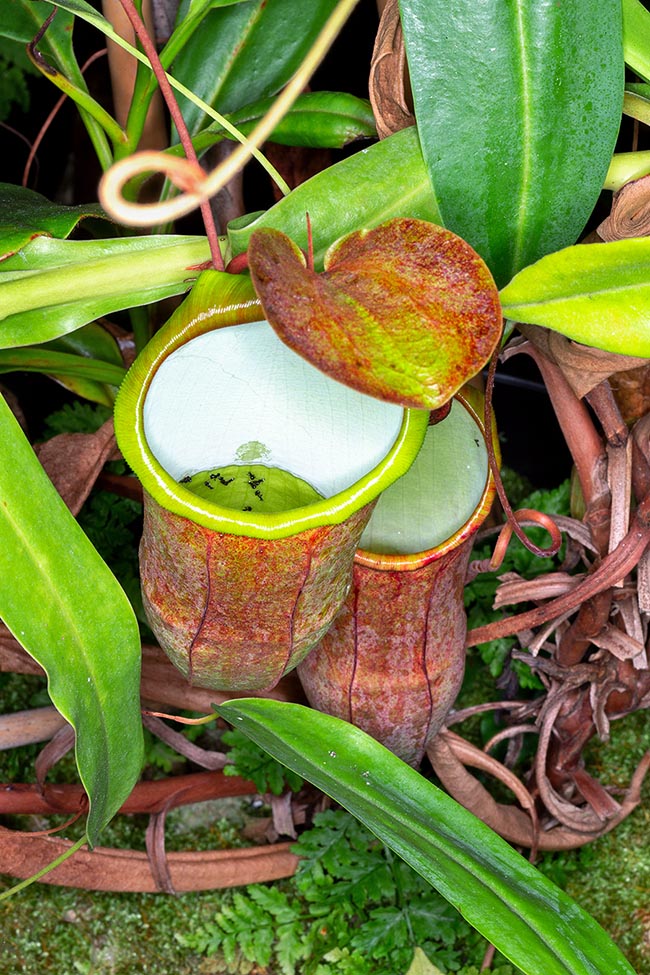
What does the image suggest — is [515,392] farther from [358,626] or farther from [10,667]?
[10,667]

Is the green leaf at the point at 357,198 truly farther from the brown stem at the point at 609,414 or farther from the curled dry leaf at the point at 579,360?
the brown stem at the point at 609,414

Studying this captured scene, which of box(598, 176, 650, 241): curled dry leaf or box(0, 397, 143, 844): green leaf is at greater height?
box(598, 176, 650, 241): curled dry leaf

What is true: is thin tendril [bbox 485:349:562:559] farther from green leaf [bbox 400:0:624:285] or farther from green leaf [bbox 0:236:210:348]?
green leaf [bbox 0:236:210:348]

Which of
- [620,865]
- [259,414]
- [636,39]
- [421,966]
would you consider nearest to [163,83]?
[259,414]

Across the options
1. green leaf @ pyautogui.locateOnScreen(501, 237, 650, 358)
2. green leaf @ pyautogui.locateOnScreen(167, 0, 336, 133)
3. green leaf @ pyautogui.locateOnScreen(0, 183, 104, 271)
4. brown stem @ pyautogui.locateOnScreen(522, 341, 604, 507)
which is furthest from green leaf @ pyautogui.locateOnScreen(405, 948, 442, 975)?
green leaf @ pyautogui.locateOnScreen(167, 0, 336, 133)

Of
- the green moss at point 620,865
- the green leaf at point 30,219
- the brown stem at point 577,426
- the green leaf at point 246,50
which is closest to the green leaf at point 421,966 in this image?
the green moss at point 620,865

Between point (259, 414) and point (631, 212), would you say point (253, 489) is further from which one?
point (631, 212)
